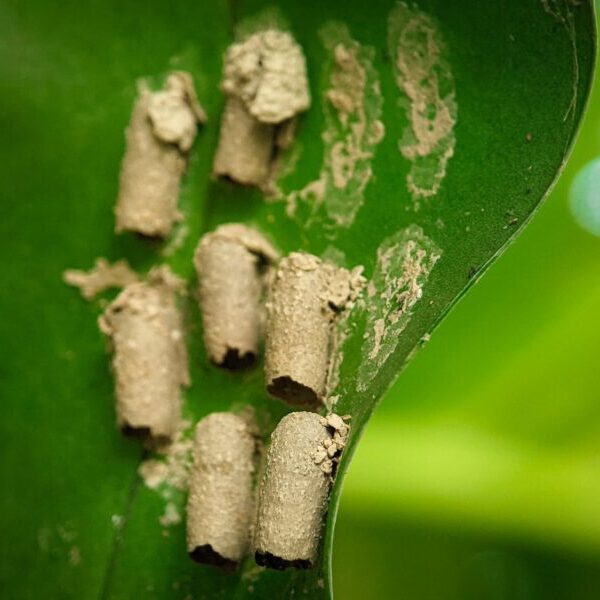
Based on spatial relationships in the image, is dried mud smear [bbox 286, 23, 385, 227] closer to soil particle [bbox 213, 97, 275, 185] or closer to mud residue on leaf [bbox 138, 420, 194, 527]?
soil particle [bbox 213, 97, 275, 185]

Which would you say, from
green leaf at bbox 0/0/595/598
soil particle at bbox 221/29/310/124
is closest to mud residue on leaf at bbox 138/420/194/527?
green leaf at bbox 0/0/595/598

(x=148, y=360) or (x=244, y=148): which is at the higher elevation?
(x=244, y=148)

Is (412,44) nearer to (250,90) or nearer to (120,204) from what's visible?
(250,90)

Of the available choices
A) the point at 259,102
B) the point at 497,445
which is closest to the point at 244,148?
the point at 259,102

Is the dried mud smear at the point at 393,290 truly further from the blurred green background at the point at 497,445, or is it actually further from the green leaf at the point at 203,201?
the blurred green background at the point at 497,445

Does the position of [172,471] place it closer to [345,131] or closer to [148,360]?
[148,360]

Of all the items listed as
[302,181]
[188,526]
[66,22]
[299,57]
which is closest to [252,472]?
[188,526]
